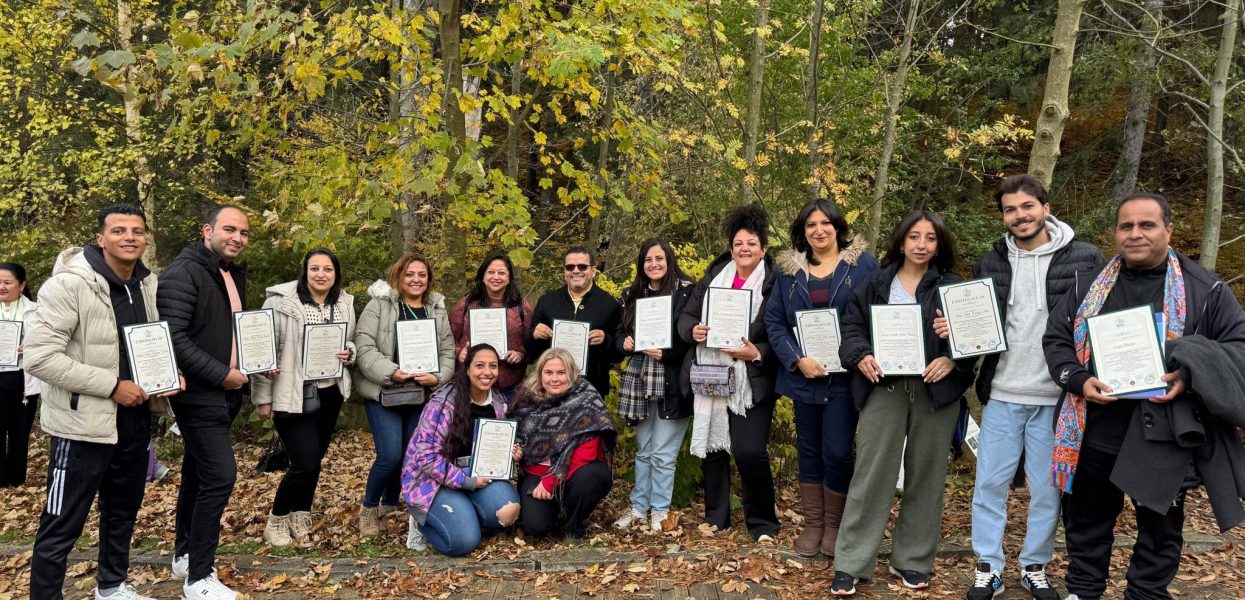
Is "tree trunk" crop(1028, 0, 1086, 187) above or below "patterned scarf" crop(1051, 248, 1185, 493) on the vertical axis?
above

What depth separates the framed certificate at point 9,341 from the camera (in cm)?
707

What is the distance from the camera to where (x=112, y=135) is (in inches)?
489

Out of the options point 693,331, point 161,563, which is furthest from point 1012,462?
point 161,563

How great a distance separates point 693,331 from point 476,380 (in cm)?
160

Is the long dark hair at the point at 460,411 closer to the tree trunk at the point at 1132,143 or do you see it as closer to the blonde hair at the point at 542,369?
the blonde hair at the point at 542,369

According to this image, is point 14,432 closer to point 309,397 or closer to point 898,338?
point 309,397

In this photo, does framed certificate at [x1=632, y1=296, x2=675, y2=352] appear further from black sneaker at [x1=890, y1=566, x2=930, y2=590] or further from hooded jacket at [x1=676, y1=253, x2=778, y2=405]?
black sneaker at [x1=890, y1=566, x2=930, y2=590]

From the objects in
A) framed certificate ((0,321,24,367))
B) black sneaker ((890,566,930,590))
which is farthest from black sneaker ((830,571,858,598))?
framed certificate ((0,321,24,367))

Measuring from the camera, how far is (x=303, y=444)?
5.49 meters

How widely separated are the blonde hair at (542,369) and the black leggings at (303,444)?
1364 millimetres

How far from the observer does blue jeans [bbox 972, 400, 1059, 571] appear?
4.31m

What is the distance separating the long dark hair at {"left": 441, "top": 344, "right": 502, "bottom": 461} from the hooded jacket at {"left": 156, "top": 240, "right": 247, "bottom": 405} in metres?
1.48

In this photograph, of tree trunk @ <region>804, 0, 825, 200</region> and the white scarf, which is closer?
the white scarf

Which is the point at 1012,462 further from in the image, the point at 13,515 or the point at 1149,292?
the point at 13,515
